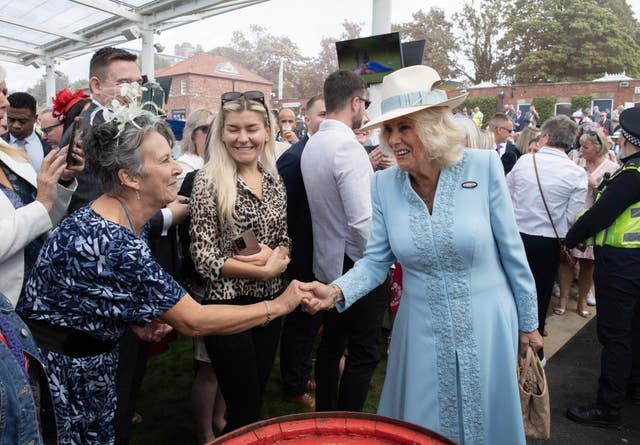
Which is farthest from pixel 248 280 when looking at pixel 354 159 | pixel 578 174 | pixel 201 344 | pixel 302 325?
pixel 578 174

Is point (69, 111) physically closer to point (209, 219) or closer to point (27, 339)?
point (209, 219)

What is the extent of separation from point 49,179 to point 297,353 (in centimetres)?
230

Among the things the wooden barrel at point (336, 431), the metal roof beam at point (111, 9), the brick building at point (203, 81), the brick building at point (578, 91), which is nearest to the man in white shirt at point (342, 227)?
the wooden barrel at point (336, 431)

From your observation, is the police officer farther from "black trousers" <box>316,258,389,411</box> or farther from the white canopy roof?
the white canopy roof

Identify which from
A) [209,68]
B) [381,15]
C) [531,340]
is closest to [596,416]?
[531,340]

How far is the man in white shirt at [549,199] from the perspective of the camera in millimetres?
4242

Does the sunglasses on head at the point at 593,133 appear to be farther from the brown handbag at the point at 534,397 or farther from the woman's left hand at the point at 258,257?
the woman's left hand at the point at 258,257

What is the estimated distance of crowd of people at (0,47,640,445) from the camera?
1723 mm

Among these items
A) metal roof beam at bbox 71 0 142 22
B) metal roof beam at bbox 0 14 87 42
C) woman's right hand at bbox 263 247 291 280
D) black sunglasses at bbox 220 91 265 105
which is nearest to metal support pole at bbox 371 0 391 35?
black sunglasses at bbox 220 91 265 105

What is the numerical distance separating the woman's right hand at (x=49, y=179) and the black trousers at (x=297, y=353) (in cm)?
214

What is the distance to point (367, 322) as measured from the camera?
2.80m

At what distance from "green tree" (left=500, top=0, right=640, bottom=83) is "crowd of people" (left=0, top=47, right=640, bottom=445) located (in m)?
42.8

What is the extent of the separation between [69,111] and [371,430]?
2961 mm

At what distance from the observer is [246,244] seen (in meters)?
2.38
